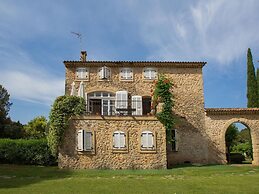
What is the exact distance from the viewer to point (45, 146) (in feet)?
66.0

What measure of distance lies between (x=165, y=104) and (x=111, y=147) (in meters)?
4.83

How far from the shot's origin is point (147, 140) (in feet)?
59.6

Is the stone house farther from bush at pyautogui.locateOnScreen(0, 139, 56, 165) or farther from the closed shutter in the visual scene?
bush at pyautogui.locateOnScreen(0, 139, 56, 165)

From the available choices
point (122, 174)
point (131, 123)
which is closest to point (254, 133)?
point (131, 123)

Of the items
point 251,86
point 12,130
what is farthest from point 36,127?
point 251,86

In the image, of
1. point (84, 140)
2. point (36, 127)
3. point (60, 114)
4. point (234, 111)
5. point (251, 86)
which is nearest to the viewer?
point (84, 140)

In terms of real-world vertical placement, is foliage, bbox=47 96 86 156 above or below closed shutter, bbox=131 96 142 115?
below

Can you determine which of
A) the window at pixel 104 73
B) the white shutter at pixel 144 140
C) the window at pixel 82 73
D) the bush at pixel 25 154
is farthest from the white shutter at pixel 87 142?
the window at pixel 82 73

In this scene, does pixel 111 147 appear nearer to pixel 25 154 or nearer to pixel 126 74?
pixel 25 154

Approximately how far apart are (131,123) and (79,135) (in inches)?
139

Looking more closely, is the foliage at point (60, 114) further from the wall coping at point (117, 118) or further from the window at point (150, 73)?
the window at point (150, 73)

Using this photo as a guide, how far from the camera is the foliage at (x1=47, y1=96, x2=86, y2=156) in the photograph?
17.8m

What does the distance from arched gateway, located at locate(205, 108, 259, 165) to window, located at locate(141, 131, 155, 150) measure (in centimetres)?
576

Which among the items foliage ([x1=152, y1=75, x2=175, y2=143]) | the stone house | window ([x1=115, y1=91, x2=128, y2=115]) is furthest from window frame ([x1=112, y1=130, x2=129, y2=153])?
window ([x1=115, y1=91, x2=128, y2=115])
